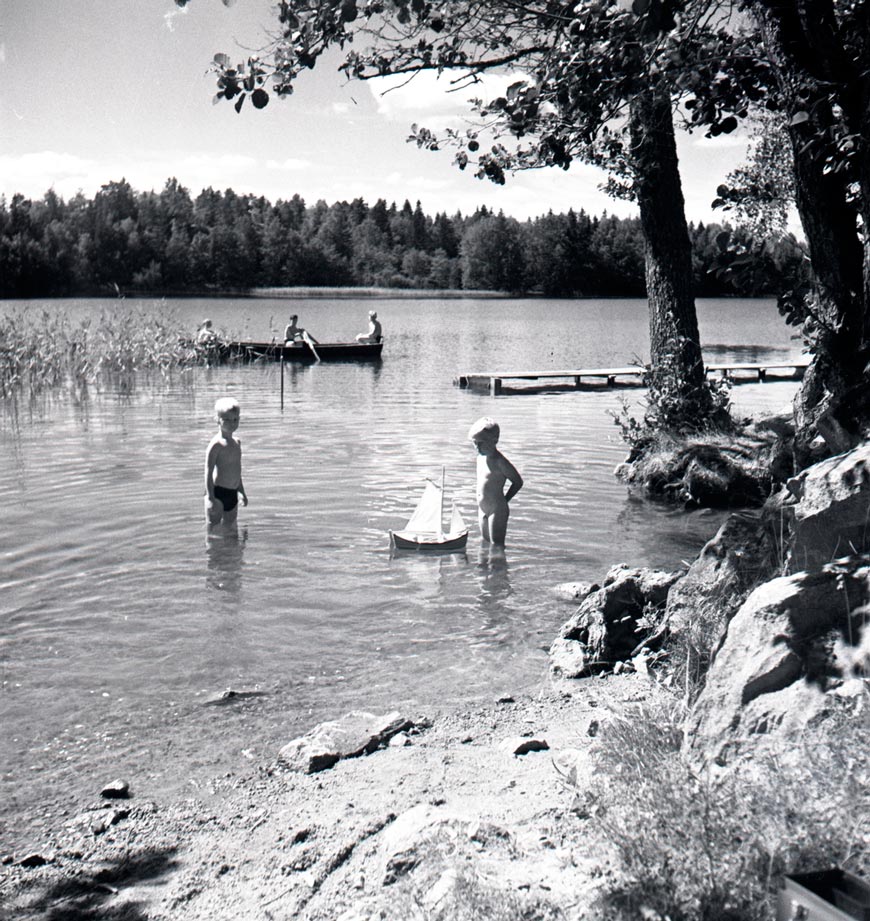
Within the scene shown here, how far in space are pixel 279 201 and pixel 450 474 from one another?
159 meters

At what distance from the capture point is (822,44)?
6148 mm

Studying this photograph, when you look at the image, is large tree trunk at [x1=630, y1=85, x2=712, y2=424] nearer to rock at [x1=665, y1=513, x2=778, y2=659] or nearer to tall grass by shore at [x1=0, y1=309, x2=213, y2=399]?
rock at [x1=665, y1=513, x2=778, y2=659]

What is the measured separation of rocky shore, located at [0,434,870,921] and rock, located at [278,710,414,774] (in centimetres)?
2

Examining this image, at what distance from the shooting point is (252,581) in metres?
8.73

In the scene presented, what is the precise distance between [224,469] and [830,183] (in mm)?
6310

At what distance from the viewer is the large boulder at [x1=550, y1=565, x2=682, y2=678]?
248 inches

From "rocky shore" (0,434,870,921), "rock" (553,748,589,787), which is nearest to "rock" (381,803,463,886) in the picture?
"rocky shore" (0,434,870,921)

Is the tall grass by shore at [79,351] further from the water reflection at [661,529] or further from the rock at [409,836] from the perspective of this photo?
the rock at [409,836]

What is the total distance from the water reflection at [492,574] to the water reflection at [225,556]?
2.20 m

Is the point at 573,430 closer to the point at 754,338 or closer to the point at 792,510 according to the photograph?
the point at 792,510

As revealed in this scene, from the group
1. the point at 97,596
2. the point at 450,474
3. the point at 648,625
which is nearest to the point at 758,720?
the point at 648,625

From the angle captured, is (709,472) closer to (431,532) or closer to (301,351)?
(431,532)

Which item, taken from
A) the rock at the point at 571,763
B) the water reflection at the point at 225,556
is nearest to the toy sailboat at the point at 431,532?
the water reflection at the point at 225,556

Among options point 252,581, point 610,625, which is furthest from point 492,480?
point 610,625
